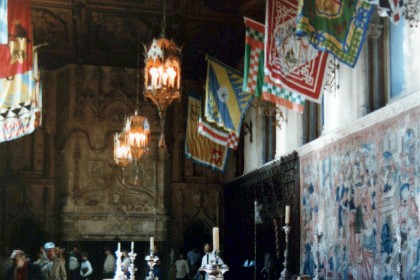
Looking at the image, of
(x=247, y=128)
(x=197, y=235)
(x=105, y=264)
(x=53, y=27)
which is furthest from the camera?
(x=197, y=235)

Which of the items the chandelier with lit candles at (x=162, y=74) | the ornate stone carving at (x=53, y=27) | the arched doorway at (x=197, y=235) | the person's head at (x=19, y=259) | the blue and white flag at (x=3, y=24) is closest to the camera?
the person's head at (x=19, y=259)

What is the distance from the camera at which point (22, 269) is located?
8375 millimetres

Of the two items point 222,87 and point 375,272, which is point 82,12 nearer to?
point 222,87

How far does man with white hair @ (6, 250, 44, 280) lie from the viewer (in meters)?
8.31

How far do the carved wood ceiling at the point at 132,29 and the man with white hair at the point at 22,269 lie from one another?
10.4m

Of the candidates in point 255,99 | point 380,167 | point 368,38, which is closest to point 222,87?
point 255,99

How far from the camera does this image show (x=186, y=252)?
23594mm

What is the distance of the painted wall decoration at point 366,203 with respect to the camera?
11.0 meters

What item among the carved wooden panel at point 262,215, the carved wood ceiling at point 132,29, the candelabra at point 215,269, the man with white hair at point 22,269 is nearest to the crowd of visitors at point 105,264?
the carved wooden panel at point 262,215

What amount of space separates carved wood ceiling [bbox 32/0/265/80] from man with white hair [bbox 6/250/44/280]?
34.2ft

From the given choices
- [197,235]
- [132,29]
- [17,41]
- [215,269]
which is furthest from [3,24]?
[197,235]

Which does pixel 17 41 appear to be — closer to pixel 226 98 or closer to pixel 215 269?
pixel 226 98

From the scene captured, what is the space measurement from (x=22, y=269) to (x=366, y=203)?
6804mm

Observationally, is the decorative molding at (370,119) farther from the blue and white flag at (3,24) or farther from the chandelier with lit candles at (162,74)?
the blue and white flag at (3,24)
